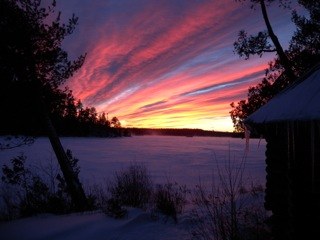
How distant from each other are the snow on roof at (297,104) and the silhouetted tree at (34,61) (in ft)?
22.8

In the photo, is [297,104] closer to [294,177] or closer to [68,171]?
[294,177]

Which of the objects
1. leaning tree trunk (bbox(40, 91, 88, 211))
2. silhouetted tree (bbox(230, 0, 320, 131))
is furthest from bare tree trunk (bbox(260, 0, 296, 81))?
leaning tree trunk (bbox(40, 91, 88, 211))

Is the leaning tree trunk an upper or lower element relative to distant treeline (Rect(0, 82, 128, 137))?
lower

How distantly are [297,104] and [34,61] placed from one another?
27.7 feet

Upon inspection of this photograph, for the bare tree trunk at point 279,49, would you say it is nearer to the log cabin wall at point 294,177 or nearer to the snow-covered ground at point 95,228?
the log cabin wall at point 294,177

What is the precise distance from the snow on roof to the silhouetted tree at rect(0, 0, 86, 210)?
6945 mm

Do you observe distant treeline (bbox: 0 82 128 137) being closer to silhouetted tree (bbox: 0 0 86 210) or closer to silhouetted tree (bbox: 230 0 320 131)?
silhouetted tree (bbox: 0 0 86 210)

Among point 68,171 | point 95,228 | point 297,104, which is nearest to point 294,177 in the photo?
point 297,104

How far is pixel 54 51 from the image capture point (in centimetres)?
1199

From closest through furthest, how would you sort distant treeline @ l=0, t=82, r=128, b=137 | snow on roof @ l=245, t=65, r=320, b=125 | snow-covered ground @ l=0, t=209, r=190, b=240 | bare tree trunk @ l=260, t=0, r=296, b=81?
snow on roof @ l=245, t=65, r=320, b=125
snow-covered ground @ l=0, t=209, r=190, b=240
distant treeline @ l=0, t=82, r=128, b=137
bare tree trunk @ l=260, t=0, r=296, b=81

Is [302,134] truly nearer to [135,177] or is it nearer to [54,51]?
[135,177]

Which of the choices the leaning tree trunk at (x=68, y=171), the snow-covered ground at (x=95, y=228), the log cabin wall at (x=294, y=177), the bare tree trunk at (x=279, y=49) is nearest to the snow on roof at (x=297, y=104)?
the log cabin wall at (x=294, y=177)

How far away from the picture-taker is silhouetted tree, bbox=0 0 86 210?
36.1 ft

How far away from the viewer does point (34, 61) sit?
1162cm
